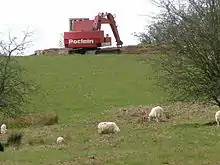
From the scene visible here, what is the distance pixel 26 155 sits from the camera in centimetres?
1762

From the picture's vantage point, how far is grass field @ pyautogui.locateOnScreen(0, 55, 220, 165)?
16.4 m

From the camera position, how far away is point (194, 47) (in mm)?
A: 23312

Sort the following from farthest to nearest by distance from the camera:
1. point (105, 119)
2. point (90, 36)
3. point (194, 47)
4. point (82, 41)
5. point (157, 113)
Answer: point (82, 41) < point (90, 36) < point (105, 119) < point (157, 113) < point (194, 47)

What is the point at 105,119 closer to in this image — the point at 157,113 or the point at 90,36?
the point at 157,113

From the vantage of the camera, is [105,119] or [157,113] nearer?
[157,113]

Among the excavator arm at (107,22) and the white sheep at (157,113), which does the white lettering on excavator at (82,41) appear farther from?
the white sheep at (157,113)

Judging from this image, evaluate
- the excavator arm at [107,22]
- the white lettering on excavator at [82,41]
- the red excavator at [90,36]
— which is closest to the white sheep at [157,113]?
the red excavator at [90,36]

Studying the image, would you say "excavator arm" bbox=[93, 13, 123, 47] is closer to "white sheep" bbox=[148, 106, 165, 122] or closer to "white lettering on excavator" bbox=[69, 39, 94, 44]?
"white lettering on excavator" bbox=[69, 39, 94, 44]

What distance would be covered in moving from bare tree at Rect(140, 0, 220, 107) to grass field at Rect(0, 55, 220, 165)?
5.46 feet

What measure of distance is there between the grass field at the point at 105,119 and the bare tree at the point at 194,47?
1.66 m

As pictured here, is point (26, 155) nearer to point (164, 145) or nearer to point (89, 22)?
point (164, 145)

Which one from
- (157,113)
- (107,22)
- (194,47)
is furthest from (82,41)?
(194,47)

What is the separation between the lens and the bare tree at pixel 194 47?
22.8 m

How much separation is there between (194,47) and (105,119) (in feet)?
36.0
